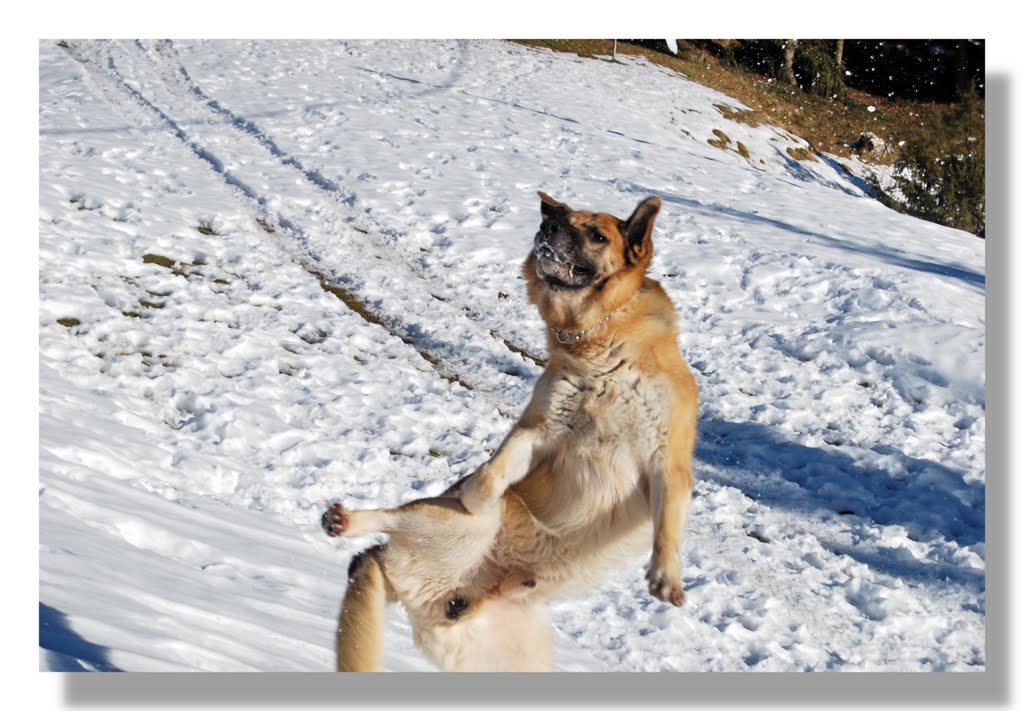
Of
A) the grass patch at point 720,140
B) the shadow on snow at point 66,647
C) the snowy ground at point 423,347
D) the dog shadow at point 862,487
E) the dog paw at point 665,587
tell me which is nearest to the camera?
the dog paw at point 665,587

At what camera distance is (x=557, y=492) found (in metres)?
2.62

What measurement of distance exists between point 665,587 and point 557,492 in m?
0.48

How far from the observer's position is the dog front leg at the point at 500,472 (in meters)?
2.53

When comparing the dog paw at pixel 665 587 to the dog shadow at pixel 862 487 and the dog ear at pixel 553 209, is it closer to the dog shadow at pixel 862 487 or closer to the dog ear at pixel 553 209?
the dog ear at pixel 553 209

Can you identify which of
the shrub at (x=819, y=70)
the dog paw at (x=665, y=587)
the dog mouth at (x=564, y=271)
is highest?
the shrub at (x=819, y=70)

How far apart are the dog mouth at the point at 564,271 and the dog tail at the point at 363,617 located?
0.93m

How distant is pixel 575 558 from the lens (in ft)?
8.66

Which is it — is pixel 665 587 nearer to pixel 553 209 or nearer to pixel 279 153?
pixel 553 209

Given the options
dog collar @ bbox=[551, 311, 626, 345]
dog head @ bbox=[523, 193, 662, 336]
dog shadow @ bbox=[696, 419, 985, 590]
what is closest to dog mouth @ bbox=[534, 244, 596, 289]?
dog head @ bbox=[523, 193, 662, 336]

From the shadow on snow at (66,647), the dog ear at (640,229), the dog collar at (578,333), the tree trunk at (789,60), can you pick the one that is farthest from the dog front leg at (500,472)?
the tree trunk at (789,60)

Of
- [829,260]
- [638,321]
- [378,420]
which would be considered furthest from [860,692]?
[829,260]

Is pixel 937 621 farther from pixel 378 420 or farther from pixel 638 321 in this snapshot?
pixel 378 420

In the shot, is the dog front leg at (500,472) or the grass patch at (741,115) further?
the grass patch at (741,115)
